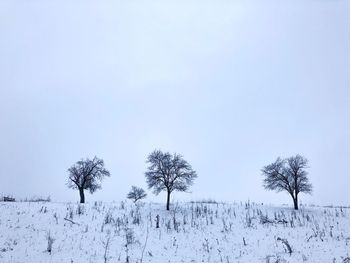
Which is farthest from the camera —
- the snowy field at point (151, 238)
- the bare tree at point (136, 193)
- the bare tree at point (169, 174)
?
the bare tree at point (136, 193)

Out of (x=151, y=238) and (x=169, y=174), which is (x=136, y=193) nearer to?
(x=169, y=174)

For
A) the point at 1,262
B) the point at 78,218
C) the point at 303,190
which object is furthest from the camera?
the point at 303,190

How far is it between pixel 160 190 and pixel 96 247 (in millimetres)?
23311

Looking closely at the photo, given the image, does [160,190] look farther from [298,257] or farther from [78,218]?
[298,257]

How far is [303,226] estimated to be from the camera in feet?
90.0

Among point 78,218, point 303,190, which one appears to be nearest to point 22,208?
point 78,218

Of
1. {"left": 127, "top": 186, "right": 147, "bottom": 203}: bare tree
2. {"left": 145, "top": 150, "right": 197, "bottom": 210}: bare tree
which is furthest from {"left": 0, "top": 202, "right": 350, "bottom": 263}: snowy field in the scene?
{"left": 127, "top": 186, "right": 147, "bottom": 203}: bare tree

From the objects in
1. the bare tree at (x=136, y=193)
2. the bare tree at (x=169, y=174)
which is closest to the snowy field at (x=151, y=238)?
the bare tree at (x=169, y=174)

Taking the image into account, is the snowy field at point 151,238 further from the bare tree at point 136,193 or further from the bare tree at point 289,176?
the bare tree at point 136,193

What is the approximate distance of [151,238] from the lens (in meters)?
22.3

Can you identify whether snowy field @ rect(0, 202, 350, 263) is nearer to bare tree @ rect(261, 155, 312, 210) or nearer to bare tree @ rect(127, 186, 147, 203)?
bare tree @ rect(261, 155, 312, 210)

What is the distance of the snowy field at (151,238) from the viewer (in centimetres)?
1764

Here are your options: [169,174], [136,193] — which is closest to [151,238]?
[169,174]

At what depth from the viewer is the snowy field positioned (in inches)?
695
